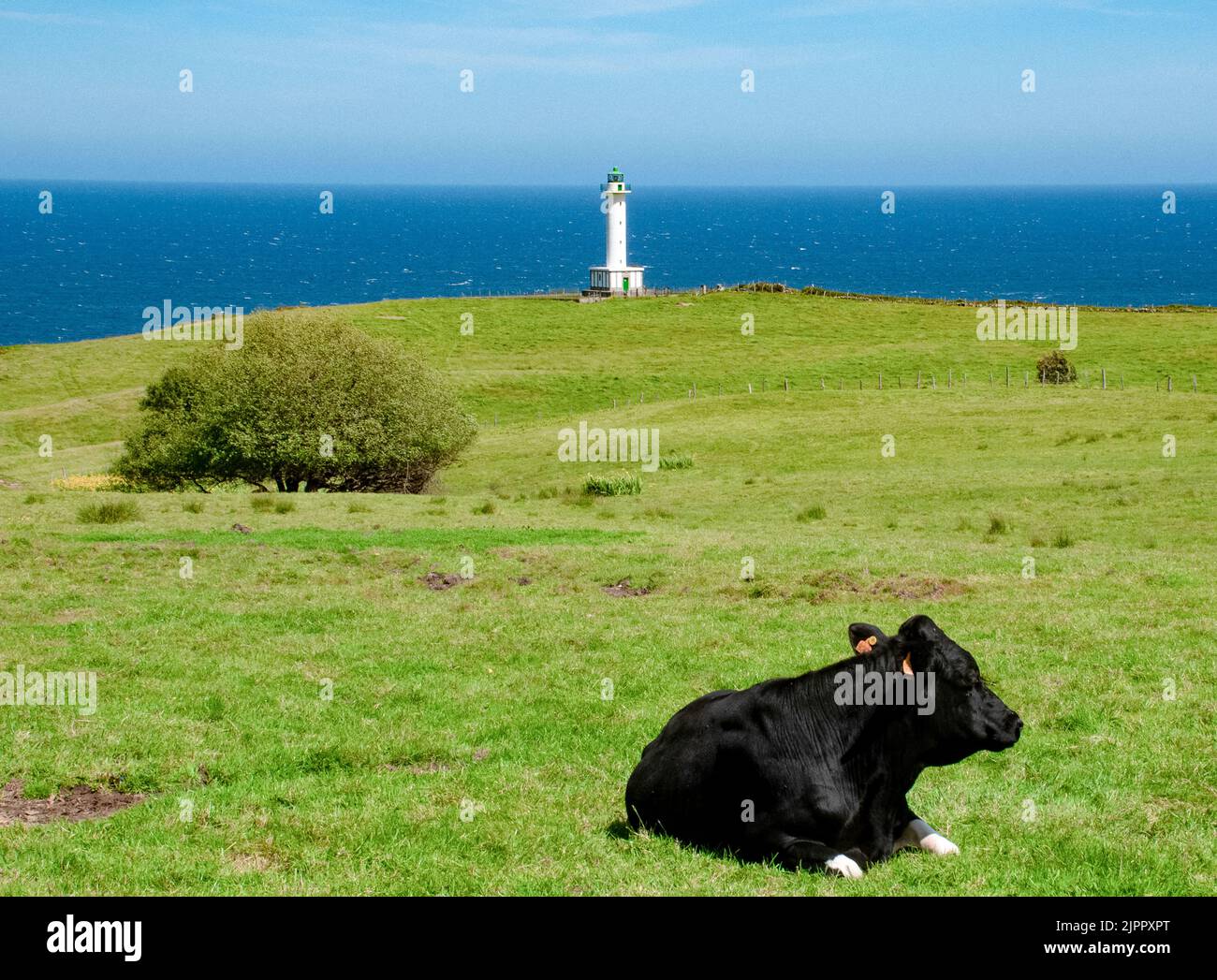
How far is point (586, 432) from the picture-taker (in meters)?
66.6

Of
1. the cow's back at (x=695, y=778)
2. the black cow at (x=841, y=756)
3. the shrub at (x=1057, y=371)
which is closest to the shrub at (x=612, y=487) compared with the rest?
the cow's back at (x=695, y=778)

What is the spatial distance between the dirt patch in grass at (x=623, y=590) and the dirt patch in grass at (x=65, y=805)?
12.2 meters

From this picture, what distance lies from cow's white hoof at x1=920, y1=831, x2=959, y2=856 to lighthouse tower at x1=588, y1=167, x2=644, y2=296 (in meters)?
136

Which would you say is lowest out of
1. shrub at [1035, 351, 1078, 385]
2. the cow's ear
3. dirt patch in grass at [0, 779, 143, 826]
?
dirt patch in grass at [0, 779, 143, 826]

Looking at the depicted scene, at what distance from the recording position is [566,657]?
17.7 meters

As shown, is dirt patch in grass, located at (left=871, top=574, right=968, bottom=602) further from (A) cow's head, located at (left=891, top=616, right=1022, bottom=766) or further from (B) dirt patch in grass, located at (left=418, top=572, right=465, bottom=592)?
(A) cow's head, located at (left=891, top=616, right=1022, bottom=766)

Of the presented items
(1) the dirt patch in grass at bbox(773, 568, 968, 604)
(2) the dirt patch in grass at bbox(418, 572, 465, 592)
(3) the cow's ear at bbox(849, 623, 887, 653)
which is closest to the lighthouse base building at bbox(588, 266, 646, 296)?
(2) the dirt patch in grass at bbox(418, 572, 465, 592)

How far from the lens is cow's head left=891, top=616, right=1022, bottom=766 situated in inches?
352

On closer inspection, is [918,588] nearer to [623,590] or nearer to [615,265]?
[623,590]

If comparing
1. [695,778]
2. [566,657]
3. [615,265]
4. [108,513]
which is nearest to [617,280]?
[615,265]

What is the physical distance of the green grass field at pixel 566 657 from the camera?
9477 mm

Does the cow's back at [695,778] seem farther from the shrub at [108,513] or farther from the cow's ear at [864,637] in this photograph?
the shrub at [108,513]
